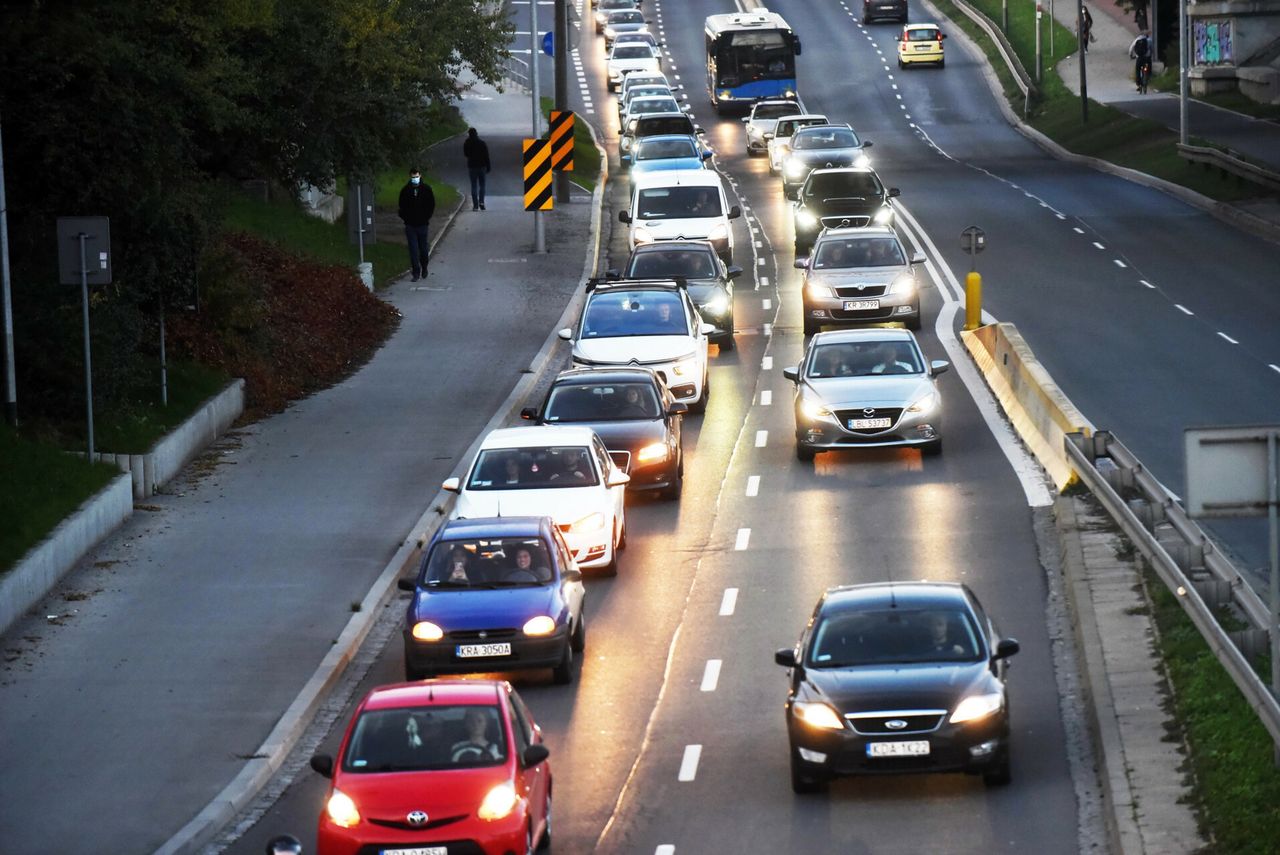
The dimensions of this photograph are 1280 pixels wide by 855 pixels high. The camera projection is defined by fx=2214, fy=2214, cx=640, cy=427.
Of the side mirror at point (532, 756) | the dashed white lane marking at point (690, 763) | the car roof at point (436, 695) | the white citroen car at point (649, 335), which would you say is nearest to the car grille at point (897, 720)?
the dashed white lane marking at point (690, 763)

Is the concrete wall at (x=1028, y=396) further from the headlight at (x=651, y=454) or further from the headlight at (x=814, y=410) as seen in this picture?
the headlight at (x=651, y=454)

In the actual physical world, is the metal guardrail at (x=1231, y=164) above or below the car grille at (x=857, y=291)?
above

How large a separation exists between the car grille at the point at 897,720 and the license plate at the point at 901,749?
8 cm

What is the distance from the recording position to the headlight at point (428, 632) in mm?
19000

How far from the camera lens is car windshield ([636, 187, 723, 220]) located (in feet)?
144

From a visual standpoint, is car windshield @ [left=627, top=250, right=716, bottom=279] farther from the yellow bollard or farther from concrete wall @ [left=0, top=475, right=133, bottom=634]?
concrete wall @ [left=0, top=475, right=133, bottom=634]

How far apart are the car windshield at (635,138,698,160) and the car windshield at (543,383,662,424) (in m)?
29.0

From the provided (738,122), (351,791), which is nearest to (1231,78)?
(738,122)

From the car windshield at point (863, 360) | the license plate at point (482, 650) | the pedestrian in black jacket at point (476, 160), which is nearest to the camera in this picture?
the license plate at point (482, 650)

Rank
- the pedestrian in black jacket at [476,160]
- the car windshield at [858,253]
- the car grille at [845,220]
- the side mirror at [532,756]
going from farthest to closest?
the pedestrian in black jacket at [476,160] → the car grille at [845,220] → the car windshield at [858,253] → the side mirror at [532,756]

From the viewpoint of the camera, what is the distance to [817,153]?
55.2 m

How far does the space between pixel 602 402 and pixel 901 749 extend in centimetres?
1246

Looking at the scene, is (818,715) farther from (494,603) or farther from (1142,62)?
(1142,62)

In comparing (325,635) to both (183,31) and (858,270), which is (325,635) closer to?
(183,31)
